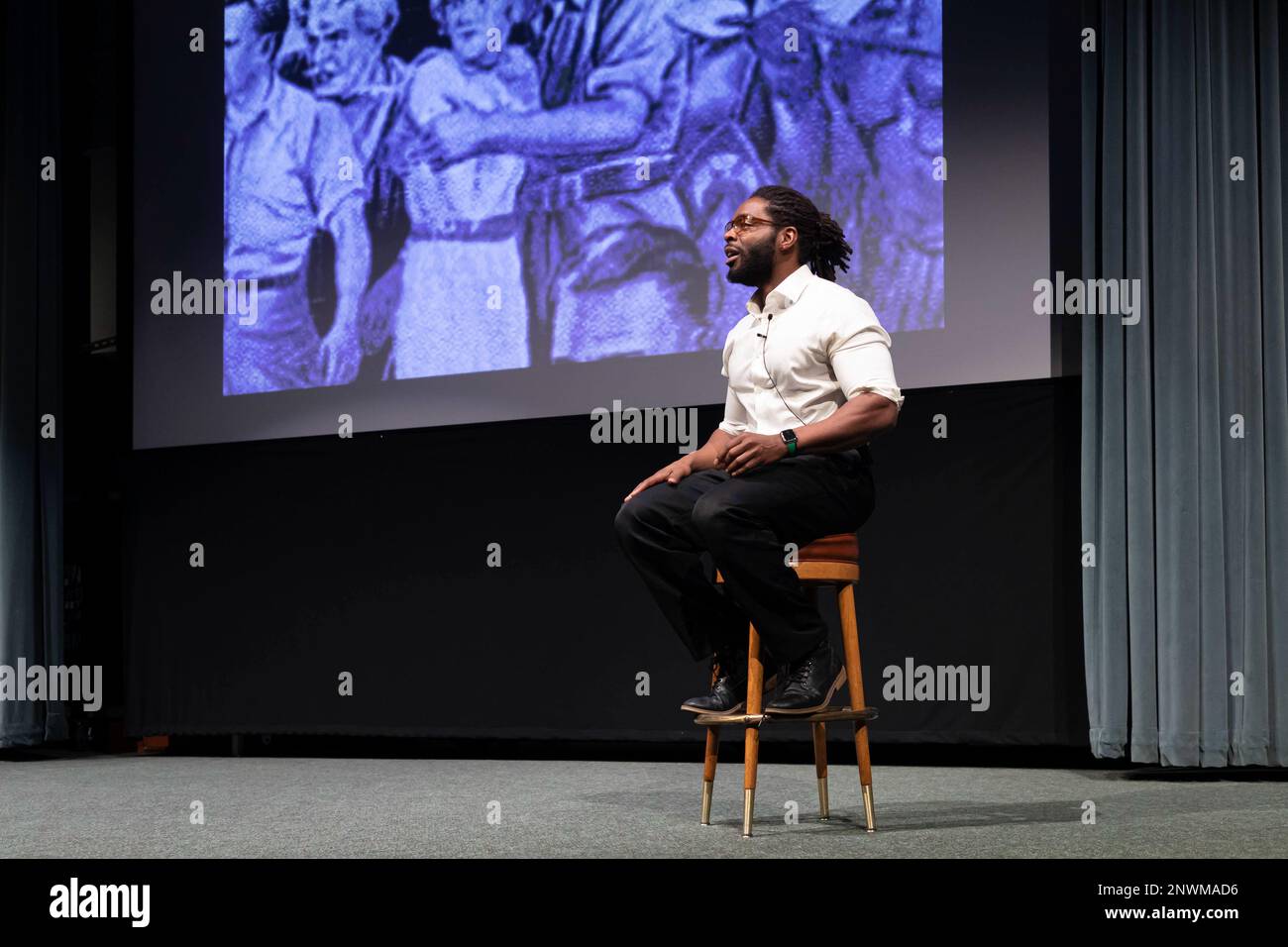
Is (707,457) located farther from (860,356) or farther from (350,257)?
(350,257)

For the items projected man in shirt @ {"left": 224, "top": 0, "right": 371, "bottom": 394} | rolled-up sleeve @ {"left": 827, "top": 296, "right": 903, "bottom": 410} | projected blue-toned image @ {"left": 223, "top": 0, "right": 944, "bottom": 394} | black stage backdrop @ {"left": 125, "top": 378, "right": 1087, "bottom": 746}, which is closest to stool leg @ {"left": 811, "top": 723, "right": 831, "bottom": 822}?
rolled-up sleeve @ {"left": 827, "top": 296, "right": 903, "bottom": 410}

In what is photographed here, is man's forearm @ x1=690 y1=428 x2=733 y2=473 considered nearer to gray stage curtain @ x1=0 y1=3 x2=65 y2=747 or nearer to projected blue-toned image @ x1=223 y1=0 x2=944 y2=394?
projected blue-toned image @ x1=223 y1=0 x2=944 y2=394

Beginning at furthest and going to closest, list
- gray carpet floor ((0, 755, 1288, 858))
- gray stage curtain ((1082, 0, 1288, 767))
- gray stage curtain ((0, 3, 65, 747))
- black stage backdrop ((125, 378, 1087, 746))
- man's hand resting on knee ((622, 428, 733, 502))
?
1. gray stage curtain ((0, 3, 65, 747))
2. black stage backdrop ((125, 378, 1087, 746))
3. gray stage curtain ((1082, 0, 1288, 767))
4. man's hand resting on knee ((622, 428, 733, 502))
5. gray carpet floor ((0, 755, 1288, 858))

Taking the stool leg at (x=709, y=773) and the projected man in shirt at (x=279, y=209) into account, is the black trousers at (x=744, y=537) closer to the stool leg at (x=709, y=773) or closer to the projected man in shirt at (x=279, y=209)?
the stool leg at (x=709, y=773)

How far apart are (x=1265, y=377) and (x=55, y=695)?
4.21 m

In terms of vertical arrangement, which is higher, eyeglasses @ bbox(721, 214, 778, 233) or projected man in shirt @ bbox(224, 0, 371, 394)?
projected man in shirt @ bbox(224, 0, 371, 394)

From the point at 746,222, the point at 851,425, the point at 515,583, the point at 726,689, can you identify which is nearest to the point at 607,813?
the point at 726,689

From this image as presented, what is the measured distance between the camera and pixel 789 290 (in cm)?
249

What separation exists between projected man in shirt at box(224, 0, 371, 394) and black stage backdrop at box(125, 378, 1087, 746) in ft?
1.03

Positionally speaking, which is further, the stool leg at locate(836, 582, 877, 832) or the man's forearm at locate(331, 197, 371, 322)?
the man's forearm at locate(331, 197, 371, 322)

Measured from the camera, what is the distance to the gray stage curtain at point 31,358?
4.69m

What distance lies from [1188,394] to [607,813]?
1.97m

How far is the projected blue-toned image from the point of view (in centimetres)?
379
